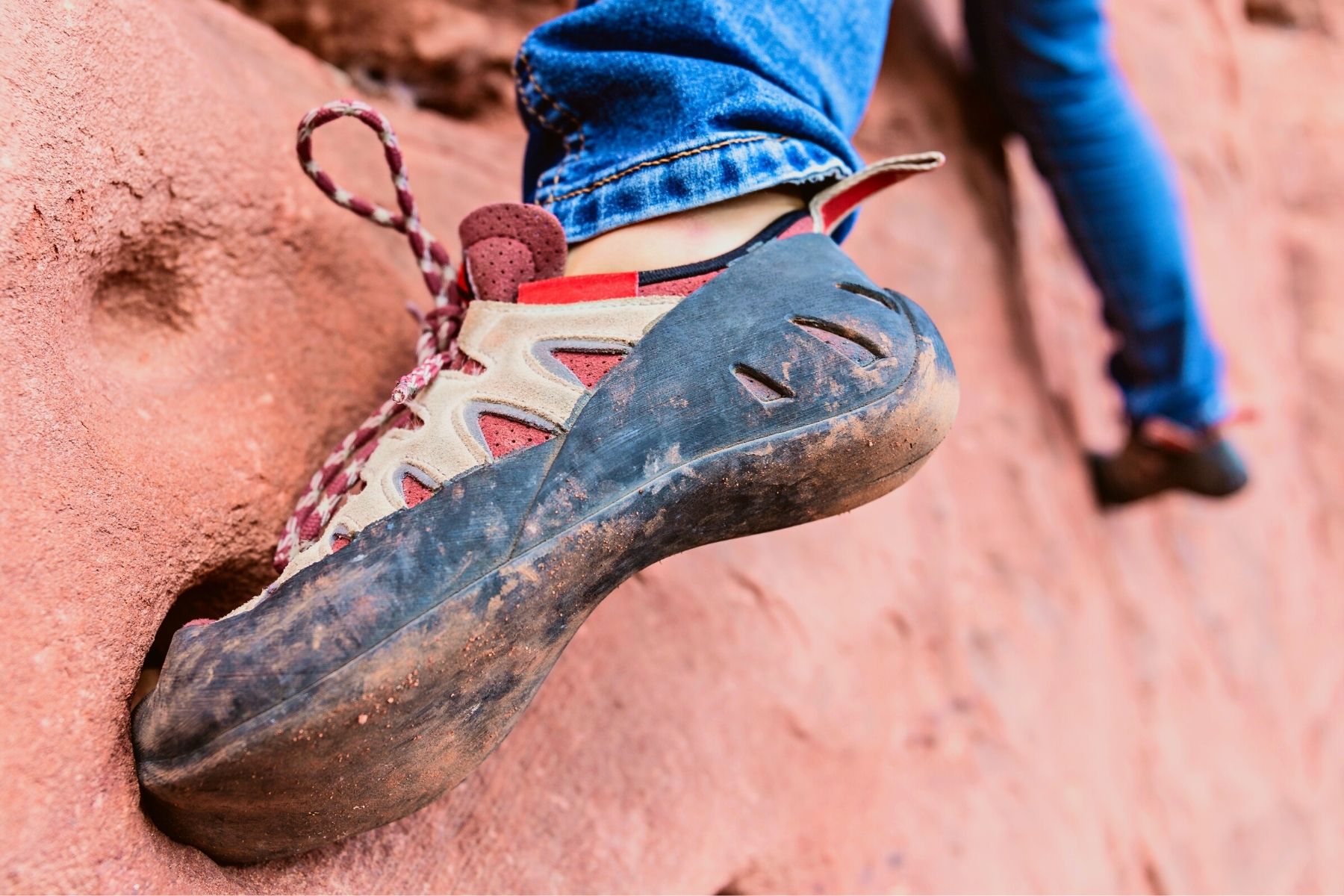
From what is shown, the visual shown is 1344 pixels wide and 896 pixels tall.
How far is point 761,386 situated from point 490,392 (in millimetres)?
199

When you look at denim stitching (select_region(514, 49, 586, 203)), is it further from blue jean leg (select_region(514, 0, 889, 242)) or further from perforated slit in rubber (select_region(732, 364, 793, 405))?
perforated slit in rubber (select_region(732, 364, 793, 405))

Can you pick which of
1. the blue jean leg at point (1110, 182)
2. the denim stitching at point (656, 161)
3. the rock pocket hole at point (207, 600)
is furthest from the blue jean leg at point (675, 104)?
the blue jean leg at point (1110, 182)

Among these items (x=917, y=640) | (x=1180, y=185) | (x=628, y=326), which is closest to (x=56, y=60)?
(x=628, y=326)

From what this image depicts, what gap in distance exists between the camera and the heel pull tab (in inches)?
29.6

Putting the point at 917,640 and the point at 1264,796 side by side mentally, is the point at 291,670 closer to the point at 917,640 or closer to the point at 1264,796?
the point at 917,640

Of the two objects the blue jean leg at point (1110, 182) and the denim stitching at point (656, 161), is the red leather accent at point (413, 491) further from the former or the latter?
the blue jean leg at point (1110, 182)

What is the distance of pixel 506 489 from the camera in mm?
634

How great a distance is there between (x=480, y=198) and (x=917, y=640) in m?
0.82

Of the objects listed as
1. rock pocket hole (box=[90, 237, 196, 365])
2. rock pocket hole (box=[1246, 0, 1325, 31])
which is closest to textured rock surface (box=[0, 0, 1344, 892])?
rock pocket hole (box=[90, 237, 196, 365])

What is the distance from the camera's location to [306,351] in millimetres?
878

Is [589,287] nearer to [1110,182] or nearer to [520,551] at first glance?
[520,551]

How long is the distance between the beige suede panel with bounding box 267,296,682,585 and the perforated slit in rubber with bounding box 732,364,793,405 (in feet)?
0.25

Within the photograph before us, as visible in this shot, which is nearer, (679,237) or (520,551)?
(520,551)

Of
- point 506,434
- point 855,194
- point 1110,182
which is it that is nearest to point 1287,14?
point 1110,182
